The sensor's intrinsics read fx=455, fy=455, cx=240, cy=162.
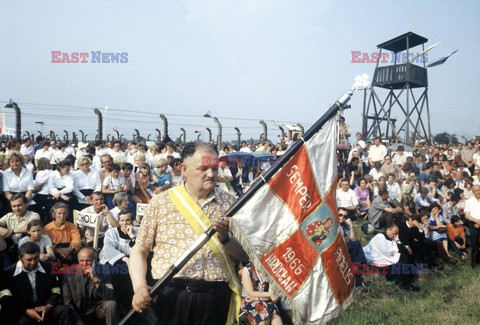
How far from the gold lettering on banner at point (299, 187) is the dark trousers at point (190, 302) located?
0.83 metres

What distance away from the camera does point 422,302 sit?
7.24 metres

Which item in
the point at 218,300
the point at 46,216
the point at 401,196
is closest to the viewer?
the point at 218,300

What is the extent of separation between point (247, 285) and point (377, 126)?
2297 centimetres

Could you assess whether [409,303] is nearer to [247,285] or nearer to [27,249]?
[247,285]

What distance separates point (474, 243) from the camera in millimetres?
9578

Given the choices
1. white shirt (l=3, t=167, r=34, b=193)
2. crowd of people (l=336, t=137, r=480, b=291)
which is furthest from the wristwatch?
white shirt (l=3, t=167, r=34, b=193)

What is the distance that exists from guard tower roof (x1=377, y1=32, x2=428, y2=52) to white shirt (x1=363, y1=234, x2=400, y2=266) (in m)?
19.5

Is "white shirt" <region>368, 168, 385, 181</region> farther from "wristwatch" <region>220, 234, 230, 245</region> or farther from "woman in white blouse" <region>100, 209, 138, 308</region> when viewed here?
"wristwatch" <region>220, 234, 230, 245</region>

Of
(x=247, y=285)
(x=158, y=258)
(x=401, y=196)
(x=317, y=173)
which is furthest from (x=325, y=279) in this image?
(x=401, y=196)

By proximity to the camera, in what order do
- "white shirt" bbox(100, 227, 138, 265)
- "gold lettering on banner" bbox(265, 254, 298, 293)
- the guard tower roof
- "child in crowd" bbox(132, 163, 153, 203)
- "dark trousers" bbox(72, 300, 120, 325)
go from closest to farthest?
"gold lettering on banner" bbox(265, 254, 298, 293) → "dark trousers" bbox(72, 300, 120, 325) → "white shirt" bbox(100, 227, 138, 265) → "child in crowd" bbox(132, 163, 153, 203) → the guard tower roof

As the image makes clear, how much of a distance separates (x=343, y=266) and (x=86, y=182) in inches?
267

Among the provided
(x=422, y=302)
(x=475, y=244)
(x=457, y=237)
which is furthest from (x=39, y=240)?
(x=457, y=237)

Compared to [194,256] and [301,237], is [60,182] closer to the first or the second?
[194,256]

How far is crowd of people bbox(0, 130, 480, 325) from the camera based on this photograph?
315 cm
